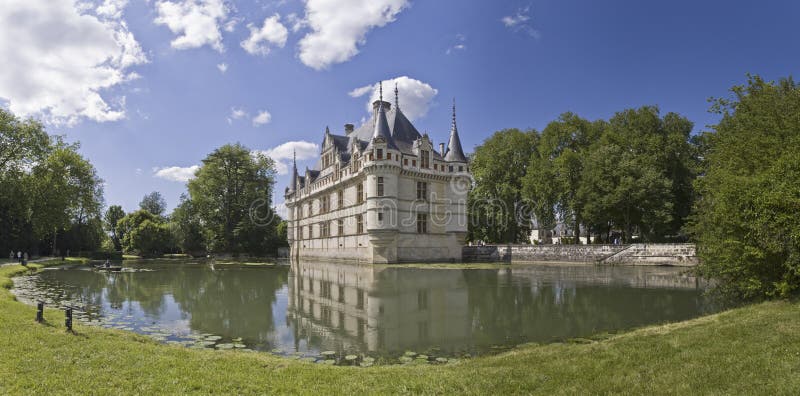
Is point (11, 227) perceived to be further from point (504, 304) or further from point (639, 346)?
point (639, 346)

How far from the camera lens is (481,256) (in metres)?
38.3

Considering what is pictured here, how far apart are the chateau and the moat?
15.2 metres

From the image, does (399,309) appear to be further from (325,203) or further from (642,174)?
(325,203)

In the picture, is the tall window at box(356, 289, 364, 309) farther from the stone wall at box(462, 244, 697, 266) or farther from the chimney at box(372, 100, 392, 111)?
the chimney at box(372, 100, 392, 111)

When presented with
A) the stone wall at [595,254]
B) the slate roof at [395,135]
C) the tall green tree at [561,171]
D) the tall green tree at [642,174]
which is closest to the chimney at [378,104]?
the slate roof at [395,135]

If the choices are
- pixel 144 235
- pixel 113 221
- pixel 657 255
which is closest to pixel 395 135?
pixel 657 255

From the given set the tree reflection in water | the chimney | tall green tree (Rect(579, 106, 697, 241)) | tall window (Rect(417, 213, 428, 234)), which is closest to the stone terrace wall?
tall green tree (Rect(579, 106, 697, 241))

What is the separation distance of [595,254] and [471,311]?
75.5ft

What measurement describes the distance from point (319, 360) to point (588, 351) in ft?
13.8

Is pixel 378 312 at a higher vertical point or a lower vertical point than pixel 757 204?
lower

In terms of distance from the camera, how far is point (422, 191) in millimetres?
37125

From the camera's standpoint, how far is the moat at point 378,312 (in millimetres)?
8562

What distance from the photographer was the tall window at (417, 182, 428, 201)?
121 ft

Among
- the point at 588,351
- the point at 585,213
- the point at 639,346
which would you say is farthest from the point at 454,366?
the point at 585,213
